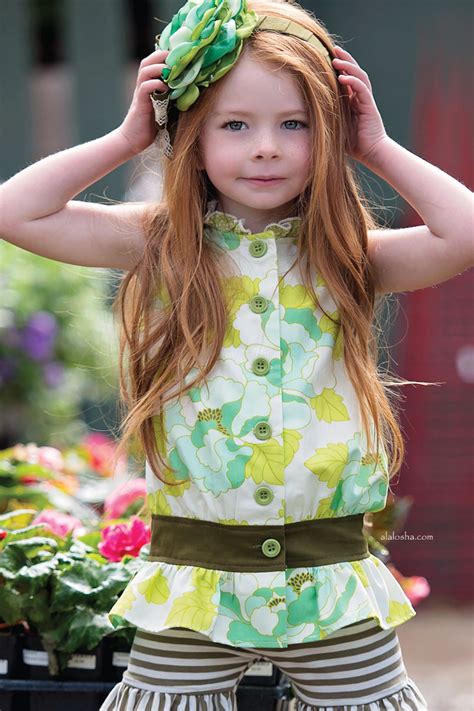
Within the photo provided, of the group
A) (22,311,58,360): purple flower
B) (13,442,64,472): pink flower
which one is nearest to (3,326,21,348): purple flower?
(22,311,58,360): purple flower

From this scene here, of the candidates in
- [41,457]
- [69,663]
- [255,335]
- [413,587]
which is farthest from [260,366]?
[41,457]

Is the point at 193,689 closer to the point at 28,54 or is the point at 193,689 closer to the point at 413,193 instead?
the point at 413,193

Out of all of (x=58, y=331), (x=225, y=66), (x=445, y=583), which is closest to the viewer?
(x=225, y=66)

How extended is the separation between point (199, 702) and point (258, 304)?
76cm

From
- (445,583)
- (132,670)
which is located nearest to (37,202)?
(132,670)

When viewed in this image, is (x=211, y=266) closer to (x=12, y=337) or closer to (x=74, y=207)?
(x=74, y=207)

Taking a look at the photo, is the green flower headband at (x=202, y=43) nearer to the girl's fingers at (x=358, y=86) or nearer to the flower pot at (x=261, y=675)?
the girl's fingers at (x=358, y=86)

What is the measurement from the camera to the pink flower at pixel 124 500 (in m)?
3.28

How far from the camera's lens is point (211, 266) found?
7.66ft

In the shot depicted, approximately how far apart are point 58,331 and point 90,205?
140 inches

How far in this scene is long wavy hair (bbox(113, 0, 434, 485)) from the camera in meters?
2.28

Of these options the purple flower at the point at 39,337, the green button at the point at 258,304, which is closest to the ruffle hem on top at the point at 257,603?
the green button at the point at 258,304

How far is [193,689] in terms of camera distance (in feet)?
7.39

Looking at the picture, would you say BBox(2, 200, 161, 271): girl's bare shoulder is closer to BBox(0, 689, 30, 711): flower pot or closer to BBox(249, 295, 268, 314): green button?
BBox(249, 295, 268, 314): green button
